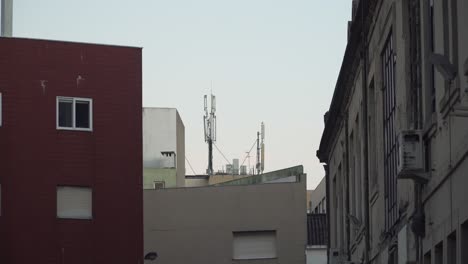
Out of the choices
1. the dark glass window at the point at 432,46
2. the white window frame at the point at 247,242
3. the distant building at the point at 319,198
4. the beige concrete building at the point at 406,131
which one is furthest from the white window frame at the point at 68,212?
the distant building at the point at 319,198

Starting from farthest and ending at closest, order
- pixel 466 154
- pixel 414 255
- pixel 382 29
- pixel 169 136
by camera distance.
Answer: pixel 169 136, pixel 382 29, pixel 414 255, pixel 466 154

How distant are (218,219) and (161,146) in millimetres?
15927

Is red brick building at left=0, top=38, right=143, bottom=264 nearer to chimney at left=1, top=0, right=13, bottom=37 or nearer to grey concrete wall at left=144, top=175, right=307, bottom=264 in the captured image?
chimney at left=1, top=0, right=13, bottom=37

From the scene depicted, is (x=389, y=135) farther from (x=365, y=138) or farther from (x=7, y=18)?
(x=7, y=18)

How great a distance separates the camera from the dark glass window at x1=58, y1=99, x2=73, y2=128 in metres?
45.9

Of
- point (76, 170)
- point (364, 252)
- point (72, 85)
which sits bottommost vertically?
point (364, 252)

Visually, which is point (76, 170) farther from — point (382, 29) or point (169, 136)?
point (169, 136)

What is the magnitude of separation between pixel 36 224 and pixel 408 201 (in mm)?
23760

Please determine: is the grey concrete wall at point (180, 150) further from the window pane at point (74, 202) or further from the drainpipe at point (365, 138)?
the drainpipe at point (365, 138)

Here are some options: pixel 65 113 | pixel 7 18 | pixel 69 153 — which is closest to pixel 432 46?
pixel 69 153

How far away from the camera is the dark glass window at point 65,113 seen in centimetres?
4588

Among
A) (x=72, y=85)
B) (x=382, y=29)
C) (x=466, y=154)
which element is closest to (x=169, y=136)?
(x=72, y=85)

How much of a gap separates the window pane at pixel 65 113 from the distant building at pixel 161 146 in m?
30.1

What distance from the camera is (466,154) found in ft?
54.9
